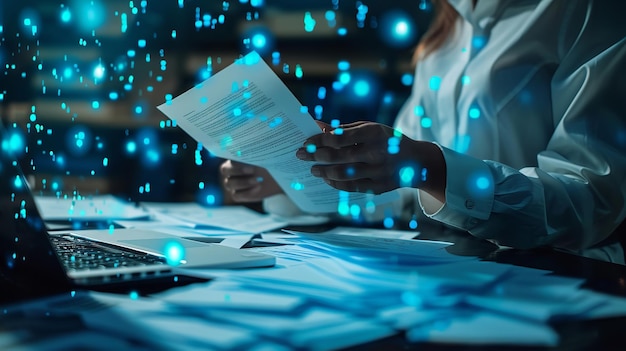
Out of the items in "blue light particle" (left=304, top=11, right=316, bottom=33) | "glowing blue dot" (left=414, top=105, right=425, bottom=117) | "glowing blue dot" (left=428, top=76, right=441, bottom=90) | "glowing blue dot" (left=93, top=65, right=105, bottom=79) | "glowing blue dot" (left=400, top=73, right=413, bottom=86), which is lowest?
"glowing blue dot" (left=414, top=105, right=425, bottom=117)

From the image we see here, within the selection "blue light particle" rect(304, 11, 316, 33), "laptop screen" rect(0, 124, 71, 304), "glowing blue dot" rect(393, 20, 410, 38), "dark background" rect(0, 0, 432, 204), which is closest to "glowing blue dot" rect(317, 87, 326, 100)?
"dark background" rect(0, 0, 432, 204)

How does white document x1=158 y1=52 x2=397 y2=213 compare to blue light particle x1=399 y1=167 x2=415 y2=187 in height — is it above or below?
above

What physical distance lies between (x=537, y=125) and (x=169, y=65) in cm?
165

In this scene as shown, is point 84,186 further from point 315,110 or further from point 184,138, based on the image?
point 315,110

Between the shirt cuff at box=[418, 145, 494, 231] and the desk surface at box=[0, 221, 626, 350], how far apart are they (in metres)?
0.05

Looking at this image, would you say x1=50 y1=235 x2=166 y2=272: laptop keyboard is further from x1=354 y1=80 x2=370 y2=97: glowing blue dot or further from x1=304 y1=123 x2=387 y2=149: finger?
x1=354 y1=80 x2=370 y2=97: glowing blue dot

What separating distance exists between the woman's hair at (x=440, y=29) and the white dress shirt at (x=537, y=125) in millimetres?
92

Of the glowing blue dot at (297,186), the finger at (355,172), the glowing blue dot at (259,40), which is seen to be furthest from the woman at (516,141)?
the glowing blue dot at (259,40)

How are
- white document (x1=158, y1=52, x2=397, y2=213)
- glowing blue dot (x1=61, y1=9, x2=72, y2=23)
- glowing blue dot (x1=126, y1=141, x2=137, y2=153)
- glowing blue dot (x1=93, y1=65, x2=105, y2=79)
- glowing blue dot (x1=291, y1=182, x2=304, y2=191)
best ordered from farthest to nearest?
glowing blue dot (x1=126, y1=141, x2=137, y2=153) → glowing blue dot (x1=93, y1=65, x2=105, y2=79) → glowing blue dot (x1=61, y1=9, x2=72, y2=23) → glowing blue dot (x1=291, y1=182, x2=304, y2=191) → white document (x1=158, y1=52, x2=397, y2=213)

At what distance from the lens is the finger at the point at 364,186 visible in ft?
2.71

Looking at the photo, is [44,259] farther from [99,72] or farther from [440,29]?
[99,72]

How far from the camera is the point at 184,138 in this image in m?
2.36

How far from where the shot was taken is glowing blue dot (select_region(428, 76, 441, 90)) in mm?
1500

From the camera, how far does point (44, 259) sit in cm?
51
